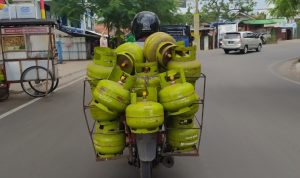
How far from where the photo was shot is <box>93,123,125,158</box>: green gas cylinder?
14.4 feet

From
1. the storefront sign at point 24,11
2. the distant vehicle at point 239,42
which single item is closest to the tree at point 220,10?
the distant vehicle at point 239,42

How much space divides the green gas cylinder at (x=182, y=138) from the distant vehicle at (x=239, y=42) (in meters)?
29.9

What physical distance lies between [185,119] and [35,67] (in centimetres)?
873

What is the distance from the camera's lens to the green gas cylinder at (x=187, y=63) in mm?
4523

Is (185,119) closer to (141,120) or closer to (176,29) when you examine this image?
(141,120)

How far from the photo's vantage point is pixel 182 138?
439 centimetres

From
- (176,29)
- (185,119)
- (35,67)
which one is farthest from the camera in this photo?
(176,29)

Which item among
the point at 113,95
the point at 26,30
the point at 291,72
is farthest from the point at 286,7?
the point at 113,95

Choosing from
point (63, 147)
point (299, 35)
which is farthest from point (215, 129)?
point (299, 35)

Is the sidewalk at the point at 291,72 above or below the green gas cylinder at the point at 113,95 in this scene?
below

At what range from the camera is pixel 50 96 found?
41.3 feet

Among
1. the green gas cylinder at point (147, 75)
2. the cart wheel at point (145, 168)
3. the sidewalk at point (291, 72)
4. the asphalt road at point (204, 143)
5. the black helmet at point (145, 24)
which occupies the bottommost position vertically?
the sidewalk at point (291, 72)

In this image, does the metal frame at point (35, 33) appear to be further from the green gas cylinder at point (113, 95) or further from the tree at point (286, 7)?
the tree at point (286, 7)

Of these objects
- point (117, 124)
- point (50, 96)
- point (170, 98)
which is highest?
point (170, 98)
